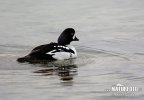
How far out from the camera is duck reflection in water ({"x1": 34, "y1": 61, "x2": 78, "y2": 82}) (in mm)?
14693

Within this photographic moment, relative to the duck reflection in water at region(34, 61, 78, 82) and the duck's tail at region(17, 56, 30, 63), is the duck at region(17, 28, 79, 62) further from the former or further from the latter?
the duck reflection in water at region(34, 61, 78, 82)

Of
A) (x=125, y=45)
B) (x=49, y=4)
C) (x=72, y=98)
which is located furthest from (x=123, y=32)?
(x=72, y=98)

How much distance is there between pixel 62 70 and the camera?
1538 cm

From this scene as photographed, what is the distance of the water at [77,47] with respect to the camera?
43.5ft

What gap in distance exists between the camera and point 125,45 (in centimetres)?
1864

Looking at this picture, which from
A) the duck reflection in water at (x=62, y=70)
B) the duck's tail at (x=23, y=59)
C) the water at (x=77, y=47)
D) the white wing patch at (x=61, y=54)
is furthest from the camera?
the white wing patch at (x=61, y=54)

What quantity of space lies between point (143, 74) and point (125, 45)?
156 inches

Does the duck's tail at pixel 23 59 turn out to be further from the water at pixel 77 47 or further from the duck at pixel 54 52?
the water at pixel 77 47

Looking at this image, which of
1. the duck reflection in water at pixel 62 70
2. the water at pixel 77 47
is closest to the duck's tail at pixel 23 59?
the water at pixel 77 47

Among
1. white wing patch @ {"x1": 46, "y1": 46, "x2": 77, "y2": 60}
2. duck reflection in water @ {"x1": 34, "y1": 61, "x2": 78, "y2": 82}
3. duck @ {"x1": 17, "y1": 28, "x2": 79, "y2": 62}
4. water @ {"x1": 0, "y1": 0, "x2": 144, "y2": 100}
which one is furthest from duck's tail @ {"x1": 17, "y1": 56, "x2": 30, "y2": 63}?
white wing patch @ {"x1": 46, "y1": 46, "x2": 77, "y2": 60}

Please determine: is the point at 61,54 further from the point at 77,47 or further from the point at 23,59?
the point at 77,47

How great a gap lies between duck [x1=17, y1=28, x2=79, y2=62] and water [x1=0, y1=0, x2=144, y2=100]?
10.4 inches

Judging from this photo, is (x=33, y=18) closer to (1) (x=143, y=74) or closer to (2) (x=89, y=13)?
(2) (x=89, y=13)

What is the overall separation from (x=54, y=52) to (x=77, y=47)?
220 centimetres
